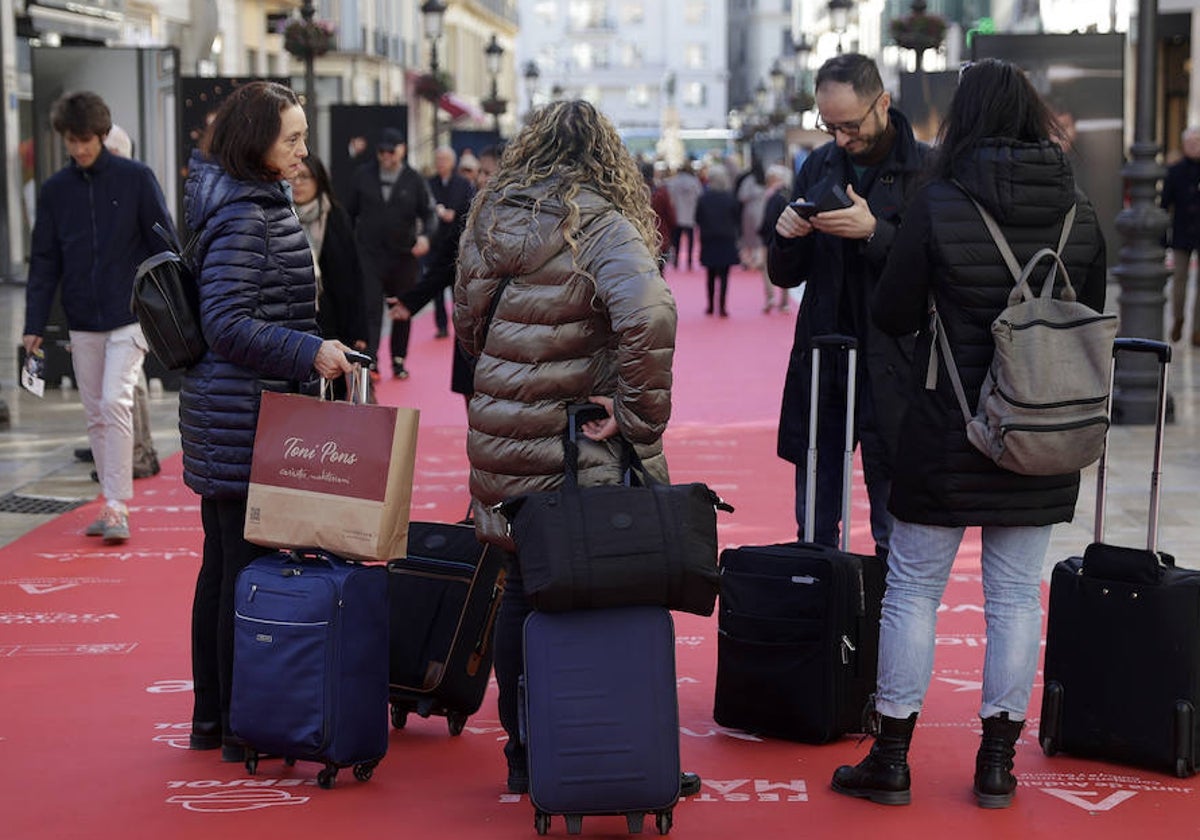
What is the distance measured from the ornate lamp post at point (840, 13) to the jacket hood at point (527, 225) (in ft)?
93.1

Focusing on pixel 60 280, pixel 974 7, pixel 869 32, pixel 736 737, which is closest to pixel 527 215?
pixel 736 737

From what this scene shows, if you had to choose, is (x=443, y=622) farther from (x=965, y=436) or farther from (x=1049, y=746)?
(x=1049, y=746)

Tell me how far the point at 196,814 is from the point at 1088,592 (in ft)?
8.08

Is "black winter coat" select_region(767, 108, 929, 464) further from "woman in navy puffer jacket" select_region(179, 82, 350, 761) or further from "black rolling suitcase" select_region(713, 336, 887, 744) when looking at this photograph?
"woman in navy puffer jacket" select_region(179, 82, 350, 761)

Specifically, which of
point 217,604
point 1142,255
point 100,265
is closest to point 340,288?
point 100,265

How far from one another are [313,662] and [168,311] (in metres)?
1.04

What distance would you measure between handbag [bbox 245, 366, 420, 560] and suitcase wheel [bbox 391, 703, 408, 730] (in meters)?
0.81

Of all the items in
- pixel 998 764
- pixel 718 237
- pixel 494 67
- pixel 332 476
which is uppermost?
pixel 494 67

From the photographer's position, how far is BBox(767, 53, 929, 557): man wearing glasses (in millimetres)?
6191

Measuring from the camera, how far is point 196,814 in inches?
206

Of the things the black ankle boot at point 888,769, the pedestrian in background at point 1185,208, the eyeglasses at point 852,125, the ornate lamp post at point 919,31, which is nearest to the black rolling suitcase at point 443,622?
the black ankle boot at point 888,769

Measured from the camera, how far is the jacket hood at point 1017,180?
198 inches

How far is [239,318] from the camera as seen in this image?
5.43m

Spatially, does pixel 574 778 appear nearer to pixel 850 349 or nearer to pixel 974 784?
pixel 974 784
